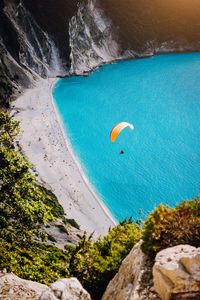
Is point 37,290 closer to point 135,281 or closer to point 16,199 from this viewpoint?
point 16,199

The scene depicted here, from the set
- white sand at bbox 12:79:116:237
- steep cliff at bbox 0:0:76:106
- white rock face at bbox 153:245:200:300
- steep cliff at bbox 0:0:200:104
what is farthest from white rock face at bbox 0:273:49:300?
steep cliff at bbox 0:0:200:104

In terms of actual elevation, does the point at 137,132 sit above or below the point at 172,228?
above

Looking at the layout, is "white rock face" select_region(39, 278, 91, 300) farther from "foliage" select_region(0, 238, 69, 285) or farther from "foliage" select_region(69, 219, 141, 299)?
"foliage" select_region(69, 219, 141, 299)

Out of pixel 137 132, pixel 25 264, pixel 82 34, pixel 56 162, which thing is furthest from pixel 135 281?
pixel 82 34

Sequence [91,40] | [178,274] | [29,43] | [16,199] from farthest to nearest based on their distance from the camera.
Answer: [91,40]
[29,43]
[16,199]
[178,274]

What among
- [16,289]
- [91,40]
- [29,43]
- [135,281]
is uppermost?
[91,40]

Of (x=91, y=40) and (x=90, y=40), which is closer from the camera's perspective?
(x=90, y=40)

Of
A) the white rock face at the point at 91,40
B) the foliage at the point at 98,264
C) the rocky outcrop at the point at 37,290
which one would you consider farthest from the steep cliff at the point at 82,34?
the rocky outcrop at the point at 37,290
